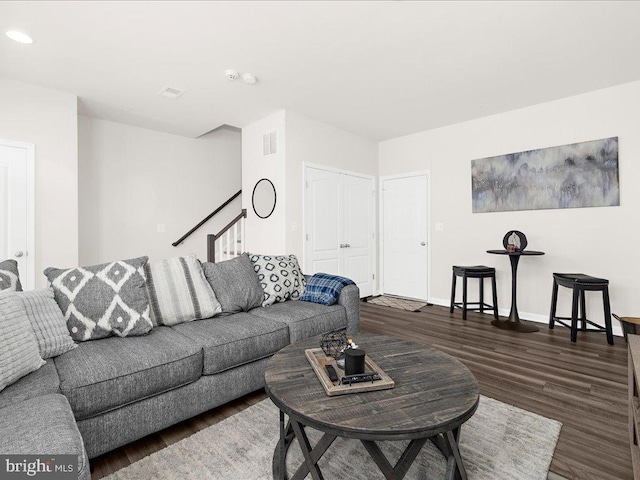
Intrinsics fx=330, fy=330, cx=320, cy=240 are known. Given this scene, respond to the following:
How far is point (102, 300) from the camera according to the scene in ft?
6.49

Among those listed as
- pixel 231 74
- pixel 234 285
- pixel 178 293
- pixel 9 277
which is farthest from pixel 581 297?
pixel 9 277

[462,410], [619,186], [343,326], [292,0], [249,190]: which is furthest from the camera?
[249,190]

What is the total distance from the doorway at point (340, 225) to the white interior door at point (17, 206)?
2.91 meters

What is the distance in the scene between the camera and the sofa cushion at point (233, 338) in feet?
6.41

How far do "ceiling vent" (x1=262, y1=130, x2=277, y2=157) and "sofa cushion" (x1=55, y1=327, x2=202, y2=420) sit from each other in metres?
2.88

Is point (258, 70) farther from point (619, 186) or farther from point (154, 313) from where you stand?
point (619, 186)

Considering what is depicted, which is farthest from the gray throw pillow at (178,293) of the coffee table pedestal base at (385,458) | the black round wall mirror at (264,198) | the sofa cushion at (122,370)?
the black round wall mirror at (264,198)

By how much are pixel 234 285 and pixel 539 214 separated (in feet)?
11.9

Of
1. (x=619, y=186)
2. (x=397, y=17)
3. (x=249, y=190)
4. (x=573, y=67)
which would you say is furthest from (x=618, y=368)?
(x=249, y=190)

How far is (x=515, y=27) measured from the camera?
2467 mm

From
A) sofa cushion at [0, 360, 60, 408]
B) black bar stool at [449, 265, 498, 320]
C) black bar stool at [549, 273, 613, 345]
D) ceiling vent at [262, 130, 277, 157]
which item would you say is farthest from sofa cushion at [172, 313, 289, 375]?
black bar stool at [549, 273, 613, 345]

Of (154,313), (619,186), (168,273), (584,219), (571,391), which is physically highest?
(619,186)

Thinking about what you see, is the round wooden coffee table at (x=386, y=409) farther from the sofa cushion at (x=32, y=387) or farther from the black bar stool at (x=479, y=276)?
the black bar stool at (x=479, y=276)

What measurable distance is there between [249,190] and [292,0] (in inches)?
108
